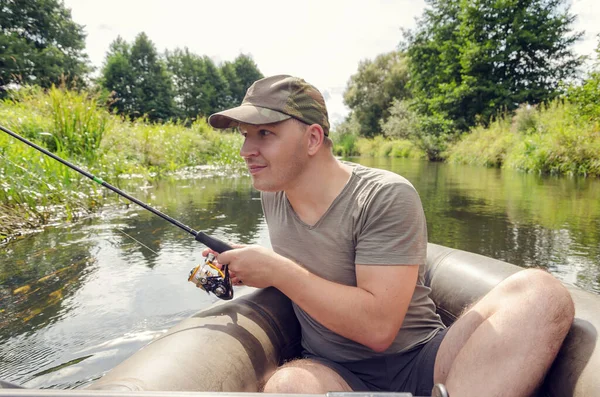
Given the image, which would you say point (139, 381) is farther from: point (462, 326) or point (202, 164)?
point (202, 164)

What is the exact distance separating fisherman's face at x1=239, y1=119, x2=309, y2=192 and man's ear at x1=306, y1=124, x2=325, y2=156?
0.02m

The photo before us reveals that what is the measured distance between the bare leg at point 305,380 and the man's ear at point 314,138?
2.55 feet

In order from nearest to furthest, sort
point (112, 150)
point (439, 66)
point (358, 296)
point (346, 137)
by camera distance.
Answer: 1. point (358, 296)
2. point (112, 150)
3. point (439, 66)
4. point (346, 137)

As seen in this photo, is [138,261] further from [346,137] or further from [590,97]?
[346,137]

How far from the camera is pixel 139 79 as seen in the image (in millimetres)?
38781

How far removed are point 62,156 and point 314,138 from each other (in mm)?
4997

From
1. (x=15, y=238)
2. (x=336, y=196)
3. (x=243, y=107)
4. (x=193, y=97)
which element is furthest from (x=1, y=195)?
(x=193, y=97)

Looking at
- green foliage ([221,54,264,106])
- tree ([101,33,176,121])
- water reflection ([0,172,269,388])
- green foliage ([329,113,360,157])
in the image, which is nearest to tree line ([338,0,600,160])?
green foliage ([329,113,360,157])

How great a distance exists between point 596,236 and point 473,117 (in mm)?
19196

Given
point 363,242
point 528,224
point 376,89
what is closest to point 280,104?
point 363,242

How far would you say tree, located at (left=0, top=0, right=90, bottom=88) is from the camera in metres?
26.5

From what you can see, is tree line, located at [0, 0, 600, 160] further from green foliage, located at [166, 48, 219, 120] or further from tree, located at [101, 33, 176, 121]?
green foliage, located at [166, 48, 219, 120]

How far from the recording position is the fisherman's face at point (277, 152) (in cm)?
156

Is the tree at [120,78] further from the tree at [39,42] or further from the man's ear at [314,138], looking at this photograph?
the man's ear at [314,138]
